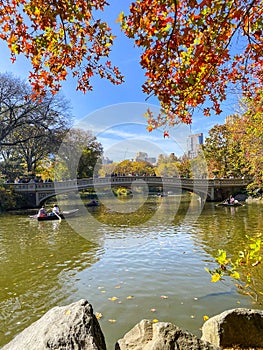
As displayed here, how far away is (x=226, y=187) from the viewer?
29516 millimetres

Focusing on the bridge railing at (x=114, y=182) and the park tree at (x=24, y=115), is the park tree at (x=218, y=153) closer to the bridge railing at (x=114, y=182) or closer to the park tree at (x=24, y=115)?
the bridge railing at (x=114, y=182)

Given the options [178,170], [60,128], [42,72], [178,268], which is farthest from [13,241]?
[178,170]

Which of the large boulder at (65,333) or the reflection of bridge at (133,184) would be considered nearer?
the large boulder at (65,333)

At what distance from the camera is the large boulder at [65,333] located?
7.67ft

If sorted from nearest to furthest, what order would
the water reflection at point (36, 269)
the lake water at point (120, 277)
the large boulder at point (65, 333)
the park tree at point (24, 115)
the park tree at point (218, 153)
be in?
1. the large boulder at point (65, 333)
2. the lake water at point (120, 277)
3. the water reflection at point (36, 269)
4. the park tree at point (24, 115)
5. the park tree at point (218, 153)

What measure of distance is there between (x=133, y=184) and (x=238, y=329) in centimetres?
2471

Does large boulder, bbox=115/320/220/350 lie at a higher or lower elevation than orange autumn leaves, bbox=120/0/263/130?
lower

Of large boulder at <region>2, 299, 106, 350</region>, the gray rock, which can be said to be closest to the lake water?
the gray rock

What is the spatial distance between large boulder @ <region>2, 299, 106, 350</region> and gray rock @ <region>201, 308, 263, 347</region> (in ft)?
4.06

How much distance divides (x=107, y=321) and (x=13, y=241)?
26.7 feet

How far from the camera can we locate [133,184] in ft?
90.6

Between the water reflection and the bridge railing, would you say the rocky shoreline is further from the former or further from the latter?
the bridge railing

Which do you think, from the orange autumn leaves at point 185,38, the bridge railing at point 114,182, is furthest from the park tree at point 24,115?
the orange autumn leaves at point 185,38

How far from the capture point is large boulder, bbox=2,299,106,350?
92.0 inches
